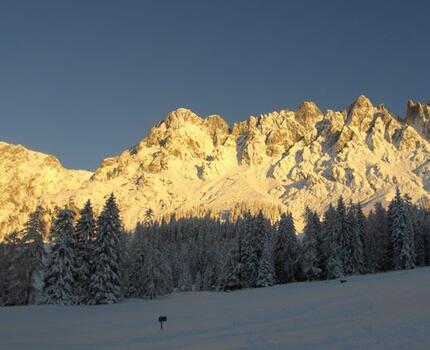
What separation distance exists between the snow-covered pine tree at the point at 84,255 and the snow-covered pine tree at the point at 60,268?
105 centimetres

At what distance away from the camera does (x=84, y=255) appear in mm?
56812

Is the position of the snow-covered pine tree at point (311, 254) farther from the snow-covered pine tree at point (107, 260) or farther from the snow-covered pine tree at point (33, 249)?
the snow-covered pine tree at point (33, 249)

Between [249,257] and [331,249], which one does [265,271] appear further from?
[331,249]

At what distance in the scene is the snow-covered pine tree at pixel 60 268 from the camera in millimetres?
52438

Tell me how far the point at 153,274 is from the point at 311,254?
25.9 meters

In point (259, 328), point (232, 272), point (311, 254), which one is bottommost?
point (259, 328)

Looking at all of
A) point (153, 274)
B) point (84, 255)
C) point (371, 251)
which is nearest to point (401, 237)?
point (371, 251)

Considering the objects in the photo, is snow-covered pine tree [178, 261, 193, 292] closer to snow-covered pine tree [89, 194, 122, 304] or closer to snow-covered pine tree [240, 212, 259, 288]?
snow-covered pine tree [240, 212, 259, 288]

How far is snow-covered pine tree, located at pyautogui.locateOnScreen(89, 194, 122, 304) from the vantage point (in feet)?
175

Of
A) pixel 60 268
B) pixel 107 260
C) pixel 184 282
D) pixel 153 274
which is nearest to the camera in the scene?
pixel 60 268

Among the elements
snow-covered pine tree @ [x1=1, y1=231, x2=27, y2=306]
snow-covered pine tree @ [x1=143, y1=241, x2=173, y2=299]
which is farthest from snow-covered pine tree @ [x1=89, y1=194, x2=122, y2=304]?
snow-covered pine tree @ [x1=1, y1=231, x2=27, y2=306]

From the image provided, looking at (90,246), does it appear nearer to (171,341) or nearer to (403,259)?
(171,341)

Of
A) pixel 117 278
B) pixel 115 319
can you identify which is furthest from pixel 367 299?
pixel 117 278

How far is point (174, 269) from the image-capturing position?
11588 cm
